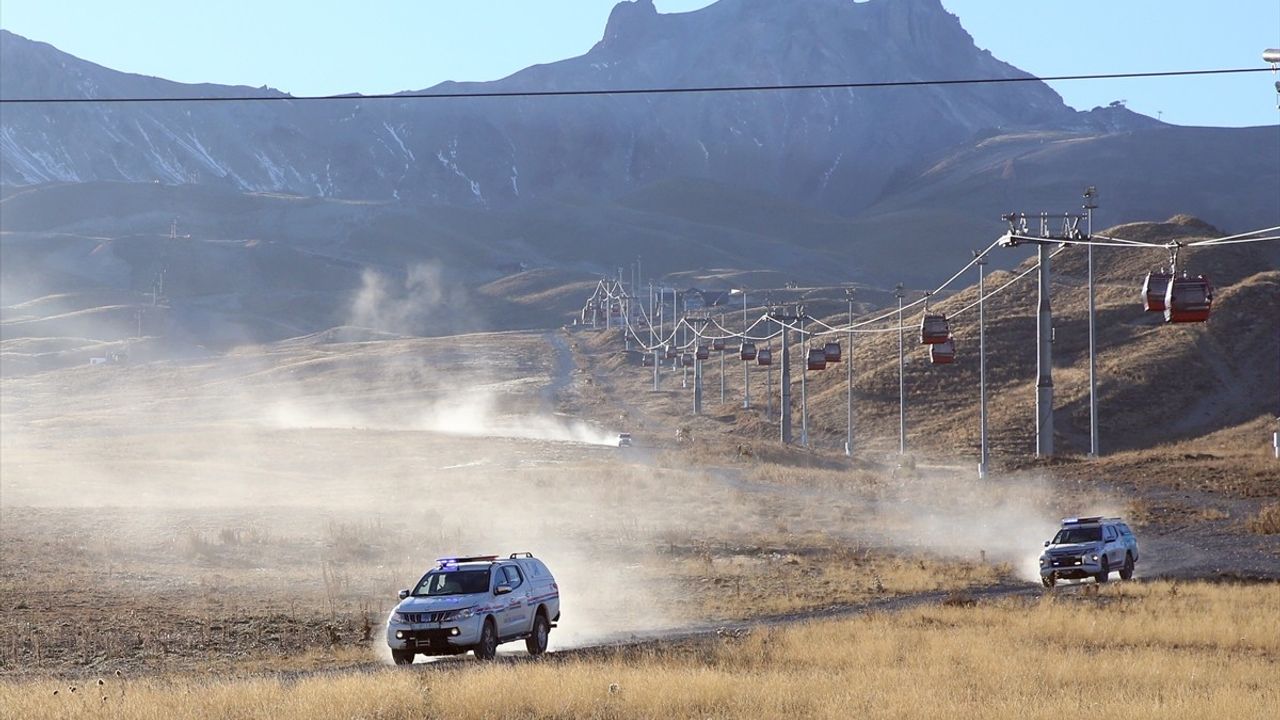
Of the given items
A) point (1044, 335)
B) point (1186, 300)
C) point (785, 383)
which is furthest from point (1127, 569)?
point (785, 383)

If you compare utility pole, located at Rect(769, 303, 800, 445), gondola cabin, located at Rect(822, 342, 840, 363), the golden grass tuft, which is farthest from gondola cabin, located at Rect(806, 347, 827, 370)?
the golden grass tuft

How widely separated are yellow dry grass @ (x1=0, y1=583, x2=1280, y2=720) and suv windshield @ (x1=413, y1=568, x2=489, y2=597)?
2.45 m

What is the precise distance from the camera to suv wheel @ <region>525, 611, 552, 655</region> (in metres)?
28.0

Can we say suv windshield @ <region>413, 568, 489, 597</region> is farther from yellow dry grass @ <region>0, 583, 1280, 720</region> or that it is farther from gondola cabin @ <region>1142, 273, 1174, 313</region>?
gondola cabin @ <region>1142, 273, 1174, 313</region>

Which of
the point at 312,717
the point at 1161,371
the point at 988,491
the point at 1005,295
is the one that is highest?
the point at 1005,295

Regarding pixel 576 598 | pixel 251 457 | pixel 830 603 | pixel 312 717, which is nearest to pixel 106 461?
pixel 251 457

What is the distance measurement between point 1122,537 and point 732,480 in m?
33.4

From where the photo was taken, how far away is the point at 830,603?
3612 centimetres

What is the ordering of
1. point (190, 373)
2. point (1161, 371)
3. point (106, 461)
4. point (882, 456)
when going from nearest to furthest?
point (106, 461) < point (882, 456) < point (1161, 371) < point (190, 373)

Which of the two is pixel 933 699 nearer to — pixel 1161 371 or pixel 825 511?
pixel 825 511

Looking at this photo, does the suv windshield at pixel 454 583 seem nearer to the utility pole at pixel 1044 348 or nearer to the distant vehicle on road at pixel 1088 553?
the distant vehicle on road at pixel 1088 553

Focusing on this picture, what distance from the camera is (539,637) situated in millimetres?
28312

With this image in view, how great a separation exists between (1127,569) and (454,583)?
21.4 m

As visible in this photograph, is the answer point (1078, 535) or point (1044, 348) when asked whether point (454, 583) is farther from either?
point (1044, 348)
